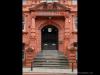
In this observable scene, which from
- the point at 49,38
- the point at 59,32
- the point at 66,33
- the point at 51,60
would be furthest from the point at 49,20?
the point at 51,60

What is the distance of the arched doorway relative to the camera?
39.7 m

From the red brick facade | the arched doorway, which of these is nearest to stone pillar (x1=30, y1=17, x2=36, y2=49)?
the red brick facade

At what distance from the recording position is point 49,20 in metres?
38.6

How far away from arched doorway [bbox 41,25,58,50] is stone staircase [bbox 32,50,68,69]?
2.01 meters

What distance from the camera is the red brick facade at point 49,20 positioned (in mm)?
37406

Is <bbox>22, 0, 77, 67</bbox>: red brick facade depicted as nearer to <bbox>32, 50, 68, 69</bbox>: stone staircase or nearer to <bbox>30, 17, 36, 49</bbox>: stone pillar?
<bbox>30, 17, 36, 49</bbox>: stone pillar

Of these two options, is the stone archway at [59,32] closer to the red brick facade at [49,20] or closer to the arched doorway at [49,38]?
the red brick facade at [49,20]

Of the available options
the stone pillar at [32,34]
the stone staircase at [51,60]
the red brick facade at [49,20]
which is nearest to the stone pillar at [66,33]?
the red brick facade at [49,20]

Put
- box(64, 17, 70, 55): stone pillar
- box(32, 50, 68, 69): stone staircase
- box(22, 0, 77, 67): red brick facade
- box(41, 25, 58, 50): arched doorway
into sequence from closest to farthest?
box(32, 50, 68, 69): stone staircase
box(22, 0, 77, 67): red brick facade
box(64, 17, 70, 55): stone pillar
box(41, 25, 58, 50): arched doorway

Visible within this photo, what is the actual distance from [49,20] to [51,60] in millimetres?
5616
